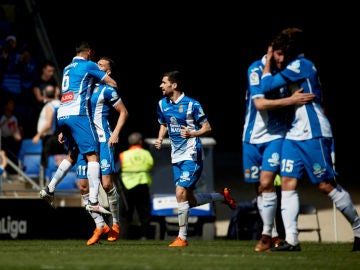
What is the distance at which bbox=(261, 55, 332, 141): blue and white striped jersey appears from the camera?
1012 centimetres

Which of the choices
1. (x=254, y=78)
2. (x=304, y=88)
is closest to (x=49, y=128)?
(x=254, y=78)

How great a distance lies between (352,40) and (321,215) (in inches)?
291

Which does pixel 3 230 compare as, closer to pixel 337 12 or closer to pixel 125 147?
pixel 125 147

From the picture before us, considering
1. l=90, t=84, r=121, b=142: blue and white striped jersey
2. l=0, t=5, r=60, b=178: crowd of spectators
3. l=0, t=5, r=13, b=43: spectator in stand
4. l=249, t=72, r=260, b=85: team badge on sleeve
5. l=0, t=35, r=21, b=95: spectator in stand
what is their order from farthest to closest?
l=0, t=5, r=13, b=43: spectator in stand
l=0, t=35, r=21, b=95: spectator in stand
l=0, t=5, r=60, b=178: crowd of spectators
l=90, t=84, r=121, b=142: blue and white striped jersey
l=249, t=72, r=260, b=85: team badge on sleeve

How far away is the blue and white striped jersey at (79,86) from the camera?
38.7 ft

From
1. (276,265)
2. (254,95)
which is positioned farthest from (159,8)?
(276,265)

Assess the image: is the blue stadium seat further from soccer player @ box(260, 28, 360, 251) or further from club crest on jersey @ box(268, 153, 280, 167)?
soccer player @ box(260, 28, 360, 251)

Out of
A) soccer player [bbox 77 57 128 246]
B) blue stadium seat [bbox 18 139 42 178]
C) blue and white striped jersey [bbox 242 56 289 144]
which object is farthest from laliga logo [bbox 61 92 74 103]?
blue stadium seat [bbox 18 139 42 178]

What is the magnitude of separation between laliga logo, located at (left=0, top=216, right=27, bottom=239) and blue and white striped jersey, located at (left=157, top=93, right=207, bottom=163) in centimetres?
532

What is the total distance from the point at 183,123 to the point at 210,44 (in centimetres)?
1485

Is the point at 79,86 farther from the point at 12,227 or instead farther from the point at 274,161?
the point at 12,227

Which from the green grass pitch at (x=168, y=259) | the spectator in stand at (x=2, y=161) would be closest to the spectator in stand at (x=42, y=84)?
the spectator in stand at (x=2, y=161)

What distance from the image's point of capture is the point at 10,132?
19.8 meters

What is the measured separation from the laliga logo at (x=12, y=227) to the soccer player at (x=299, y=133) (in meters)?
7.89
